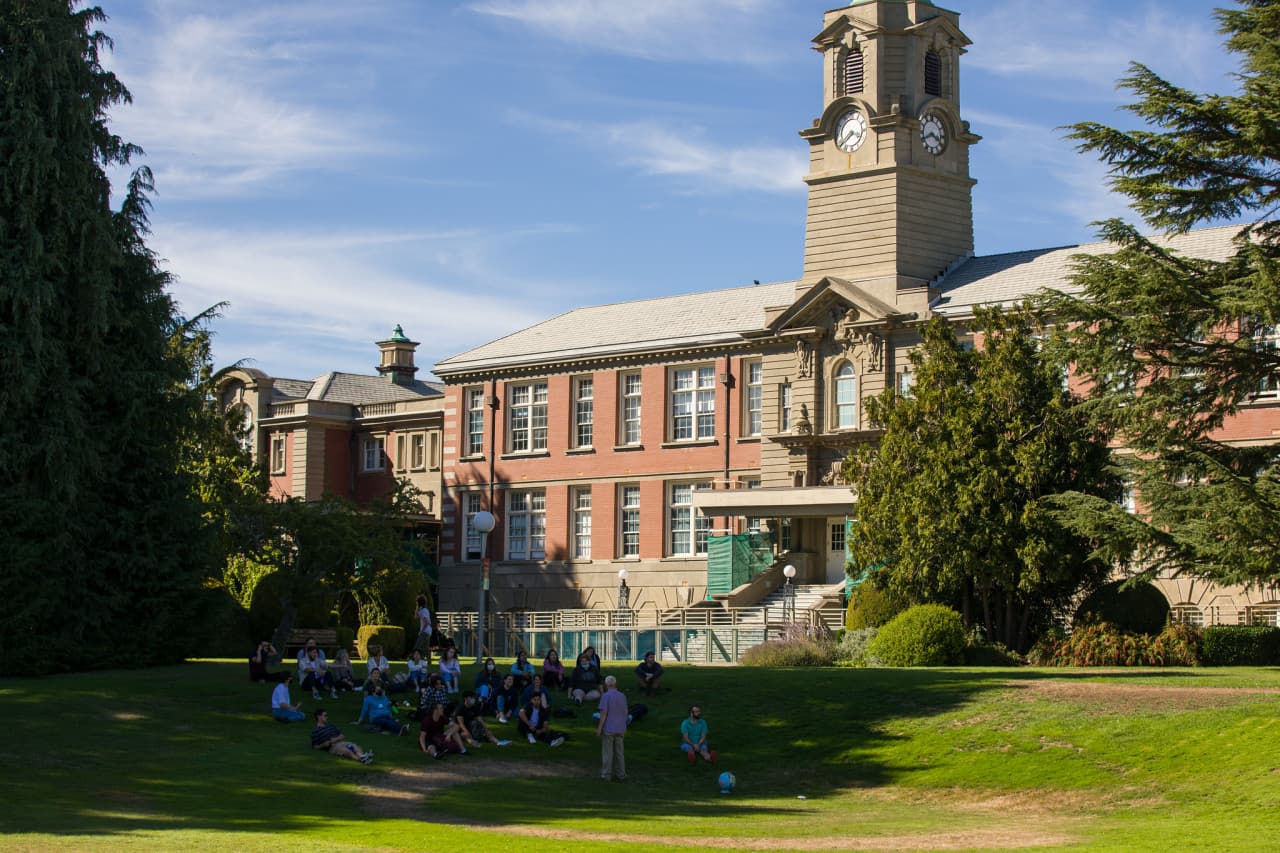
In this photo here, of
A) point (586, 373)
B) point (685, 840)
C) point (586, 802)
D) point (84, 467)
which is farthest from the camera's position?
point (586, 373)

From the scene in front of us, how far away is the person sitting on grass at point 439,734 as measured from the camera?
100 feet

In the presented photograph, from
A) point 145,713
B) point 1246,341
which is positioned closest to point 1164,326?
point 1246,341

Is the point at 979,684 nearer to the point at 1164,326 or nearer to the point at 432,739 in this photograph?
the point at 1164,326

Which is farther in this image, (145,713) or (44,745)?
(145,713)

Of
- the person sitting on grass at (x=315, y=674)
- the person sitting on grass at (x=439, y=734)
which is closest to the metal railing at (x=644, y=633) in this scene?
the person sitting on grass at (x=315, y=674)

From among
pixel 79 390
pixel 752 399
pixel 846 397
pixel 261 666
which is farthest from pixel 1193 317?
pixel 752 399

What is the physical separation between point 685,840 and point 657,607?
134ft

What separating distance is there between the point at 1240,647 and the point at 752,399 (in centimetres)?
2592

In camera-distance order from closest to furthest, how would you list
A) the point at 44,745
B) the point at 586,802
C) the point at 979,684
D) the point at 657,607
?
1. the point at 586,802
2. the point at 44,745
3. the point at 979,684
4. the point at 657,607

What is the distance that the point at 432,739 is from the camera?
30656mm

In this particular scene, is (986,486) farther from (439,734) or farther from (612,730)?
(439,734)

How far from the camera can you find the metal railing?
4609 cm

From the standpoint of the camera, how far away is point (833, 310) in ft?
195

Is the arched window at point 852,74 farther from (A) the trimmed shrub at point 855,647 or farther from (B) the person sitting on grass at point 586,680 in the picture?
(B) the person sitting on grass at point 586,680
